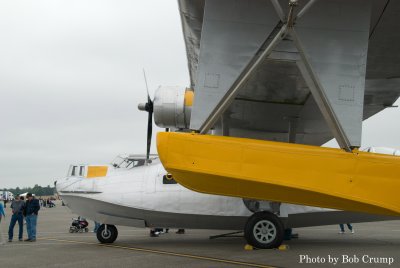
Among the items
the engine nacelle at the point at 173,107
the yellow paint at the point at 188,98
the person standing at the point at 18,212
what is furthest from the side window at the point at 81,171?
the yellow paint at the point at 188,98

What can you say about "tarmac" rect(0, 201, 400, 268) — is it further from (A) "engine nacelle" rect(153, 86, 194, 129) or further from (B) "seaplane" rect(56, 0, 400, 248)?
(A) "engine nacelle" rect(153, 86, 194, 129)

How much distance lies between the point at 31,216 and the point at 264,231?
315 inches

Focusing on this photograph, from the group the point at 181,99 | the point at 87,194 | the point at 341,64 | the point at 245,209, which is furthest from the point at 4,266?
the point at 341,64

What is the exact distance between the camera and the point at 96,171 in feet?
44.0

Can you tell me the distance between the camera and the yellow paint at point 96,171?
43.5 ft

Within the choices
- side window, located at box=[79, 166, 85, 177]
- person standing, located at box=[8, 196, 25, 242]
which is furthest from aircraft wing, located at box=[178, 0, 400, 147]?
person standing, located at box=[8, 196, 25, 242]

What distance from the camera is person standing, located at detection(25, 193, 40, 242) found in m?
14.2

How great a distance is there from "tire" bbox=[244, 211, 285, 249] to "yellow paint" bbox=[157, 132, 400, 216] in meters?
3.94

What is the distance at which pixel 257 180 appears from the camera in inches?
259

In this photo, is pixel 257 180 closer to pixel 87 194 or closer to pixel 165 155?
pixel 165 155

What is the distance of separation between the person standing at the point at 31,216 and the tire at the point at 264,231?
7.43 meters

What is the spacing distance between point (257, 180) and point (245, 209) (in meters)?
6.13

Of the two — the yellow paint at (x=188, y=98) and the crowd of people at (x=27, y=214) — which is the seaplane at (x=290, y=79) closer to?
the yellow paint at (x=188, y=98)

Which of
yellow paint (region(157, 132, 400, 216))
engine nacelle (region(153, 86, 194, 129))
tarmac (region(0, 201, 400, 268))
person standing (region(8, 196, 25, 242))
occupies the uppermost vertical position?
engine nacelle (region(153, 86, 194, 129))
